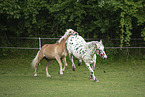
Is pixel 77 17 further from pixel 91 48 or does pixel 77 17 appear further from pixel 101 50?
pixel 101 50

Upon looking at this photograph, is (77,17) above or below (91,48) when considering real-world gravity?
above

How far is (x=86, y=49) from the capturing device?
10375 mm

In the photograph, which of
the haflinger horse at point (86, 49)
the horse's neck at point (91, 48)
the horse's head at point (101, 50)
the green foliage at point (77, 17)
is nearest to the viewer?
the horse's head at point (101, 50)

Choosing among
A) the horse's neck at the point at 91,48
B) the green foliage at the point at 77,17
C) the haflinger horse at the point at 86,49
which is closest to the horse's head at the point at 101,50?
the haflinger horse at the point at 86,49

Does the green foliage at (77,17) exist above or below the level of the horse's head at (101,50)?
above

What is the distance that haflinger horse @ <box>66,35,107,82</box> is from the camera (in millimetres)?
9795

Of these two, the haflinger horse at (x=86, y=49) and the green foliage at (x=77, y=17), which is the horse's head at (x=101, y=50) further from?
the green foliage at (x=77, y=17)

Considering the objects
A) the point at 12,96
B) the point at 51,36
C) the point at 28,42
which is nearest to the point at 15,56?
the point at 28,42

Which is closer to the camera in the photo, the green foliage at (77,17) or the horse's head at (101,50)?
the horse's head at (101,50)

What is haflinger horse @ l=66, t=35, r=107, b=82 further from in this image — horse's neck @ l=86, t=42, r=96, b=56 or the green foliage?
the green foliage

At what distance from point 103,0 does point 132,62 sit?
4.09 m

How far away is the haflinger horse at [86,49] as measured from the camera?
32.1 feet

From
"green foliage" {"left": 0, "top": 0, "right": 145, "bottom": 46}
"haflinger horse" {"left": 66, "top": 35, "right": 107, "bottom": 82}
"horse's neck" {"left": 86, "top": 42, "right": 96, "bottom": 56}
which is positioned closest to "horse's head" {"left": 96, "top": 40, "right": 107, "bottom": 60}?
"haflinger horse" {"left": 66, "top": 35, "right": 107, "bottom": 82}

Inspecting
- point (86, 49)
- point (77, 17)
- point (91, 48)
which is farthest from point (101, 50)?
point (77, 17)
